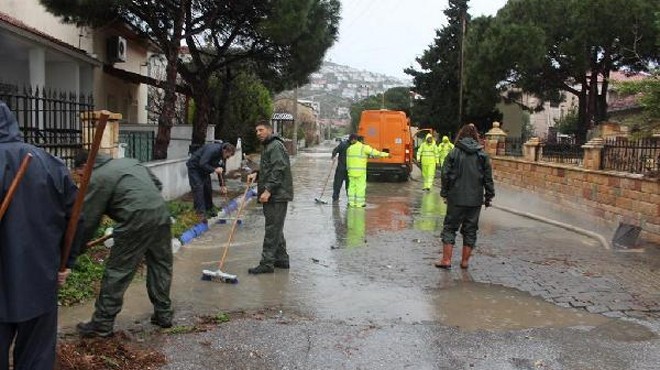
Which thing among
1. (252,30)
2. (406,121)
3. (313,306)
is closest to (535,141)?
(406,121)

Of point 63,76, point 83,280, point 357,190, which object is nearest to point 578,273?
point 83,280

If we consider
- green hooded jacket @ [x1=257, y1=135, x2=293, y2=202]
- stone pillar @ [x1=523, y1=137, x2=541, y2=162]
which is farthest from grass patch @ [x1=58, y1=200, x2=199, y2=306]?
stone pillar @ [x1=523, y1=137, x2=541, y2=162]

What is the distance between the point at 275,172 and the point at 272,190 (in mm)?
205

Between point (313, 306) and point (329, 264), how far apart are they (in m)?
1.96

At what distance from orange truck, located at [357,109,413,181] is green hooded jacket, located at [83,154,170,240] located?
644 inches

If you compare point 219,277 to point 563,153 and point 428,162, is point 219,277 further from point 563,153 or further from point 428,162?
point 428,162

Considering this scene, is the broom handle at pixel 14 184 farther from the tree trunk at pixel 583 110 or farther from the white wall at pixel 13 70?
the tree trunk at pixel 583 110

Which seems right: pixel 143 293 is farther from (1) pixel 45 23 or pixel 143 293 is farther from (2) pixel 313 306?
(1) pixel 45 23

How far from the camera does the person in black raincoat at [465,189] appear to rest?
771cm

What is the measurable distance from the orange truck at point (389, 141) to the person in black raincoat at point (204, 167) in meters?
10.5

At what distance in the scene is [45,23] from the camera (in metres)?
18.0

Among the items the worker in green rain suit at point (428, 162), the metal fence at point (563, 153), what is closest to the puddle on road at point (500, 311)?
the metal fence at point (563, 153)

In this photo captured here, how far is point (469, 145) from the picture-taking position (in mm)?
7820

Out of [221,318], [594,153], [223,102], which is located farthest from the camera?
[223,102]
